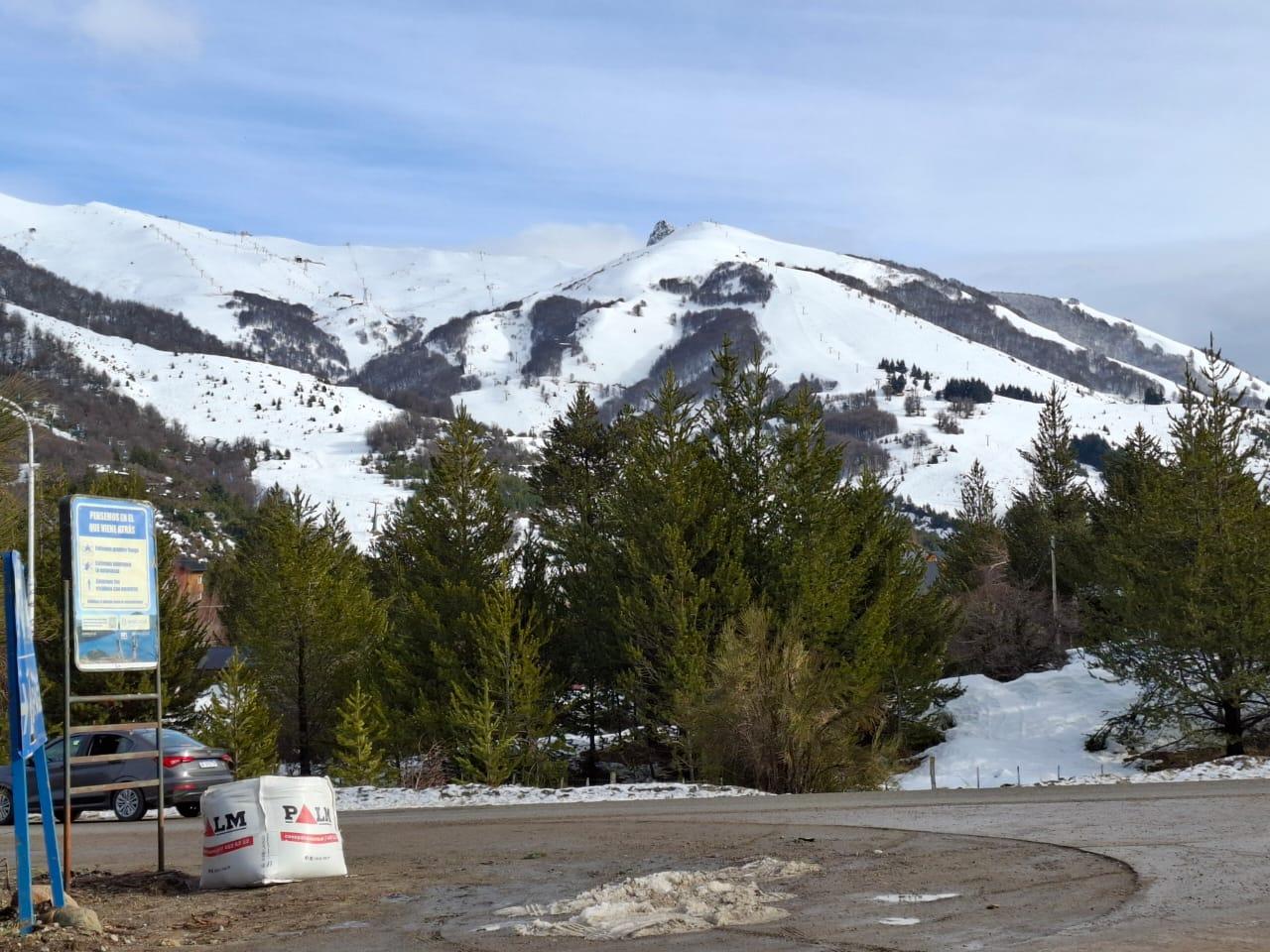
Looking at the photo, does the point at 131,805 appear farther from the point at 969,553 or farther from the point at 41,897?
the point at 969,553

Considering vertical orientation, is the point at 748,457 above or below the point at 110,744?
above

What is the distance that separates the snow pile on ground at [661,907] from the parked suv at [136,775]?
12.1 m

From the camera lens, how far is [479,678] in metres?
39.8

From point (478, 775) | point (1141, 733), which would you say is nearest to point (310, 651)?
point (478, 775)

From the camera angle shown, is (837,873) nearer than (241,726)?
Yes

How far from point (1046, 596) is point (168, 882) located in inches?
2403

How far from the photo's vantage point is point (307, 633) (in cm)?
4197

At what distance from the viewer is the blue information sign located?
1104 cm

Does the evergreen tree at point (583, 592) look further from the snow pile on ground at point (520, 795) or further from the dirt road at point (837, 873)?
the dirt road at point (837, 873)

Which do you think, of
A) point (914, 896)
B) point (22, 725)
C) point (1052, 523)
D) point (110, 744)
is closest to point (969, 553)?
point (1052, 523)

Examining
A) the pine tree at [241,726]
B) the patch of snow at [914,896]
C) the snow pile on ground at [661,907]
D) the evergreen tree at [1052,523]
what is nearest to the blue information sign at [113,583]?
the snow pile on ground at [661,907]

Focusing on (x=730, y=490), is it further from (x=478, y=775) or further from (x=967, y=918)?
(x=967, y=918)

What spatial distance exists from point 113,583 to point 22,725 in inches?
89.9

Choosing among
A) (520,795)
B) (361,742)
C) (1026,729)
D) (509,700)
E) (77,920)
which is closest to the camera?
(77,920)
